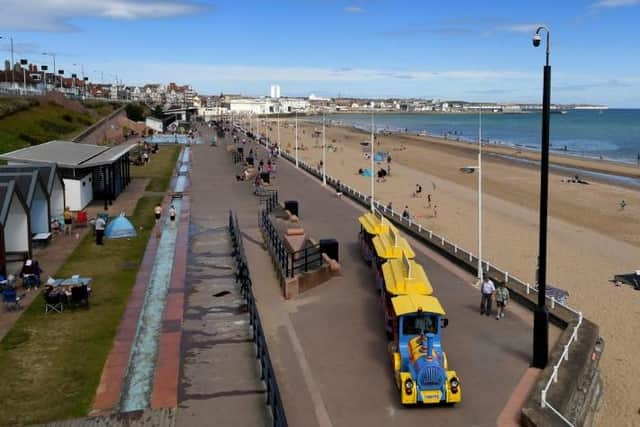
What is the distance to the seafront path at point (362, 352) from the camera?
10320 mm

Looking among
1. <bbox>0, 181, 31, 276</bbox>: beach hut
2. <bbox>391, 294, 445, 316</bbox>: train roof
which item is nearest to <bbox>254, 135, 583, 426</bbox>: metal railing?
<bbox>391, 294, 445, 316</bbox>: train roof

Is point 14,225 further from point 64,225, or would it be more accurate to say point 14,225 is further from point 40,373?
point 40,373

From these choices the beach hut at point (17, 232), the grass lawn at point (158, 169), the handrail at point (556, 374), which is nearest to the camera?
the handrail at point (556, 374)

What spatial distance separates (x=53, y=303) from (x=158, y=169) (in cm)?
3530

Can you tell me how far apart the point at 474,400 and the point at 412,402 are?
1.15 m

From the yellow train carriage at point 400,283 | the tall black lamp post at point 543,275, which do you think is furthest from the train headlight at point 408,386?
the tall black lamp post at point 543,275

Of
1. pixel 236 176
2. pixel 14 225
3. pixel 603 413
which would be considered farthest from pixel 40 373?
pixel 236 176

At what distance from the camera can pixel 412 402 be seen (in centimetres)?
1031

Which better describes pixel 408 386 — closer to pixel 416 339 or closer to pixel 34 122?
pixel 416 339

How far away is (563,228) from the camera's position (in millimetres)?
31141

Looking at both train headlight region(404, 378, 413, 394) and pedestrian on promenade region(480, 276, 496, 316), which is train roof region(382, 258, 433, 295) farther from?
train headlight region(404, 378, 413, 394)

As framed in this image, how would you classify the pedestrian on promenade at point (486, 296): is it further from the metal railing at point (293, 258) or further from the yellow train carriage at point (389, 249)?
the metal railing at point (293, 258)

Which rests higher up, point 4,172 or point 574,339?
point 4,172

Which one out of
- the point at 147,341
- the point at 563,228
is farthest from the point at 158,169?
the point at 147,341
